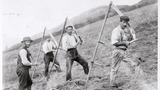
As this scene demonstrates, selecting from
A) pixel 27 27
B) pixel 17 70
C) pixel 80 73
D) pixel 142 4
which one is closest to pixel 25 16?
pixel 27 27

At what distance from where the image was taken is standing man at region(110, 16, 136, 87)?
14.8 ft

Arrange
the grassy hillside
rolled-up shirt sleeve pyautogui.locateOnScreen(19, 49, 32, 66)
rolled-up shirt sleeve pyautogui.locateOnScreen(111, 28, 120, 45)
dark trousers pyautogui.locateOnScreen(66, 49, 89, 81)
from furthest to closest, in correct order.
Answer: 1. the grassy hillside
2. dark trousers pyautogui.locateOnScreen(66, 49, 89, 81)
3. rolled-up shirt sleeve pyautogui.locateOnScreen(111, 28, 120, 45)
4. rolled-up shirt sleeve pyautogui.locateOnScreen(19, 49, 32, 66)

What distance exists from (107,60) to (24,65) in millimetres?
1344

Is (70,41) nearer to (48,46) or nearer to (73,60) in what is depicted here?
(73,60)

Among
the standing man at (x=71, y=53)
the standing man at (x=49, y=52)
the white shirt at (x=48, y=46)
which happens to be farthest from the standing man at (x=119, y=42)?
the white shirt at (x=48, y=46)

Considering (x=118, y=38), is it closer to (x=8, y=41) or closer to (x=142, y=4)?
(x=142, y=4)

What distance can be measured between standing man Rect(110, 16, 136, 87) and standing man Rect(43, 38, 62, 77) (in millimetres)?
891

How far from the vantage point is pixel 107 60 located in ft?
15.5

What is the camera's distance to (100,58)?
474cm

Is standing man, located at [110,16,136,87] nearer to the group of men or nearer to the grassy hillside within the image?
the group of men

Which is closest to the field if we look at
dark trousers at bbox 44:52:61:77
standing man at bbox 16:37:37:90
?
dark trousers at bbox 44:52:61:77

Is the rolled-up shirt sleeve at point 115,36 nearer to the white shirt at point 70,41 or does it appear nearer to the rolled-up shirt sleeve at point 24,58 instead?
the white shirt at point 70,41

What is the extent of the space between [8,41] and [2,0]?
27.1 inches

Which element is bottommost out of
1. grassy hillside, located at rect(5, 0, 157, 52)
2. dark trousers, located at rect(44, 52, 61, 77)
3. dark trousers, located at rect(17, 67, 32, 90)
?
dark trousers, located at rect(17, 67, 32, 90)
